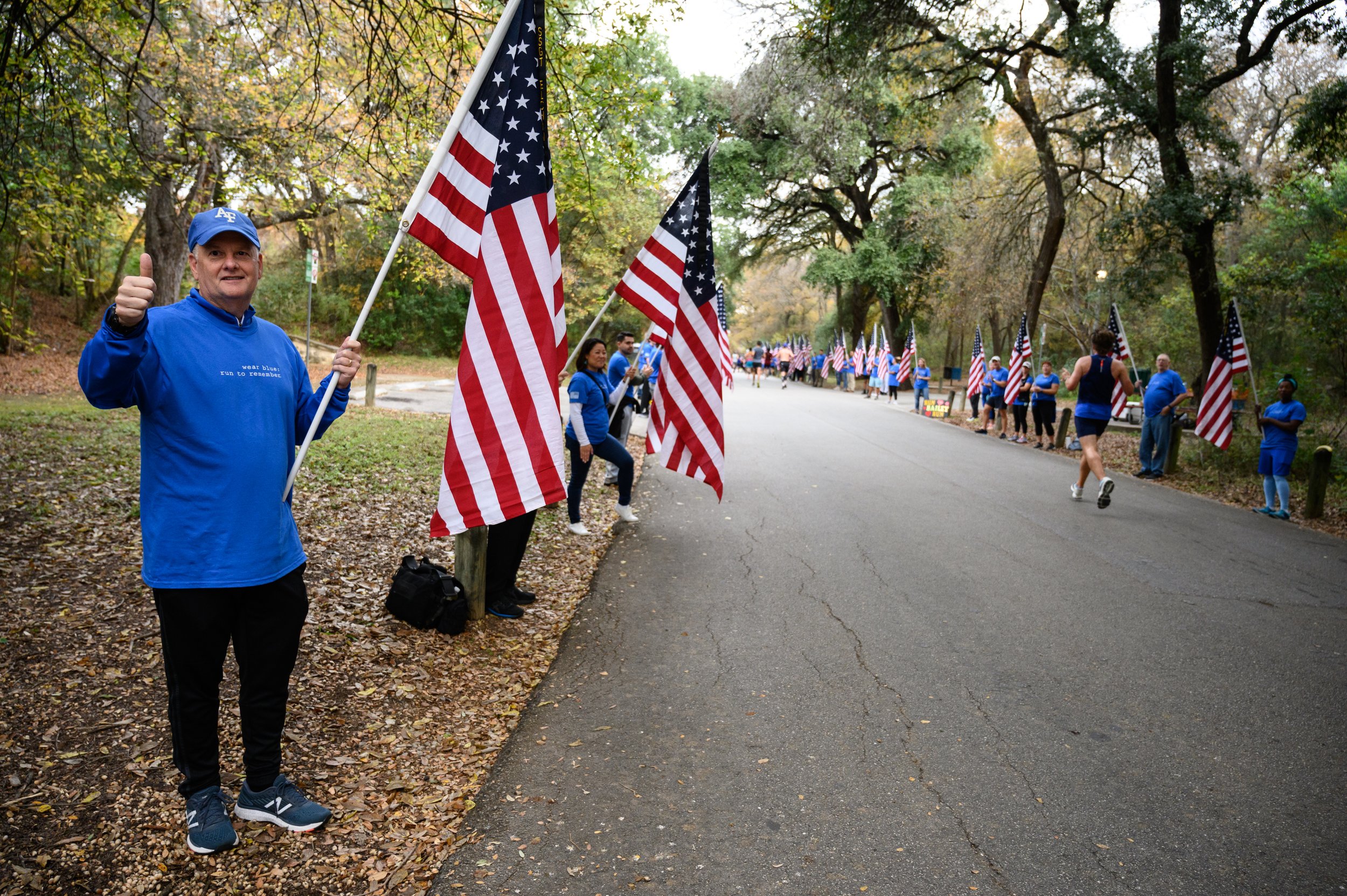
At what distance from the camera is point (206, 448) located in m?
2.78

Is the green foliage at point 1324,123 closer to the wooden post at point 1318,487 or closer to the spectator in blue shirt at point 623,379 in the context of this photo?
the wooden post at point 1318,487

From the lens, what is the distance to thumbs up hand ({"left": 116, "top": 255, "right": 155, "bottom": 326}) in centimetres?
241

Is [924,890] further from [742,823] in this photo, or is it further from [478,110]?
[478,110]

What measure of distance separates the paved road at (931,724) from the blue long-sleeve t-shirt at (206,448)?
4.50ft

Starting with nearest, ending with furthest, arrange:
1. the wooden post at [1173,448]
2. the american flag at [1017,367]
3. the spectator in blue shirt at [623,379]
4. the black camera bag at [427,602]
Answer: the black camera bag at [427,602]
the spectator in blue shirt at [623,379]
the wooden post at [1173,448]
the american flag at [1017,367]

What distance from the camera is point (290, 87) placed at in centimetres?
1119

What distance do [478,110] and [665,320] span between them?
317 centimetres

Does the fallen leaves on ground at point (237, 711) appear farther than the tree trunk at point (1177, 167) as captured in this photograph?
No

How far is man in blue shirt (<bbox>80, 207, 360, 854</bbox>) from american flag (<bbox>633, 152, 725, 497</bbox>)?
4233 mm

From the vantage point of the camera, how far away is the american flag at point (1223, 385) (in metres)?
13.1

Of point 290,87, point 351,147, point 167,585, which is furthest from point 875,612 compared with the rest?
point 290,87

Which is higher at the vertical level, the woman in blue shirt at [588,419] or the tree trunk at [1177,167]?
the tree trunk at [1177,167]

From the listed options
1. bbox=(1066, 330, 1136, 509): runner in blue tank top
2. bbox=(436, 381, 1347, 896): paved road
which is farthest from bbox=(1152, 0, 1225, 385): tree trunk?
bbox=(436, 381, 1347, 896): paved road

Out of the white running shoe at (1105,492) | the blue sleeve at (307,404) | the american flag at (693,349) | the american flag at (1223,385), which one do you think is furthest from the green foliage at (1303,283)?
the blue sleeve at (307,404)
